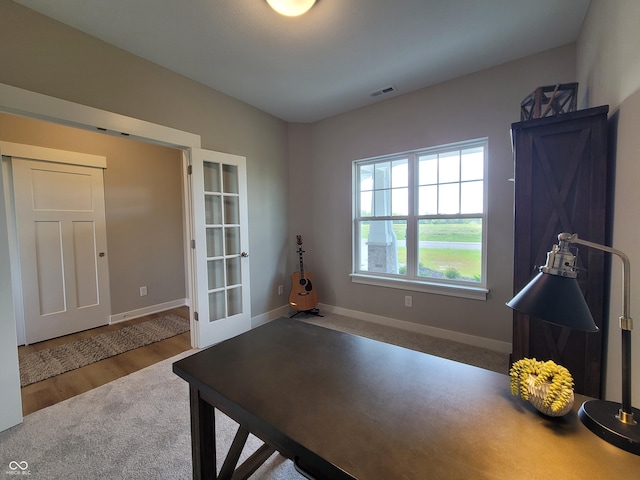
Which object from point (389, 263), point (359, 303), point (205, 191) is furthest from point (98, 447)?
point (389, 263)

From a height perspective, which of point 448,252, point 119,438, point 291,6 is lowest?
point 119,438

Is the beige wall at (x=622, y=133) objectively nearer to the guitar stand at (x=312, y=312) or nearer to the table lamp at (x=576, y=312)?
the table lamp at (x=576, y=312)

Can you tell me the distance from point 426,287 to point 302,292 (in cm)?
158

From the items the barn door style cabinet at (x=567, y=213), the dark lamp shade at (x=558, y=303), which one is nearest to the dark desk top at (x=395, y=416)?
the dark lamp shade at (x=558, y=303)

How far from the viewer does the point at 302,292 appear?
12.0ft

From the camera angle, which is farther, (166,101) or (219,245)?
(219,245)

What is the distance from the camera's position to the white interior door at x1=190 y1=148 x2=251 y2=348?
2760mm

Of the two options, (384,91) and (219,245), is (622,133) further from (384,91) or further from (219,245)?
(219,245)

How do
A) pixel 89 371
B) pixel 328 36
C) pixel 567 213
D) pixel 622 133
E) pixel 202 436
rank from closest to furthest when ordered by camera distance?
pixel 202 436 → pixel 622 133 → pixel 567 213 → pixel 328 36 → pixel 89 371

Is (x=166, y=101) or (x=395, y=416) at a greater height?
(x=166, y=101)

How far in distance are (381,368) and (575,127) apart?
5.13ft

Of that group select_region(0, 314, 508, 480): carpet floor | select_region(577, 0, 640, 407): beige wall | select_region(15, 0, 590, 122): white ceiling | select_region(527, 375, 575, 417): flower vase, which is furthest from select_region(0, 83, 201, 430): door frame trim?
select_region(577, 0, 640, 407): beige wall

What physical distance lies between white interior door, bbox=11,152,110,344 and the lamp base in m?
4.38

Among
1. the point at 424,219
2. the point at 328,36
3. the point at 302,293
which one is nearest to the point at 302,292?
the point at 302,293
